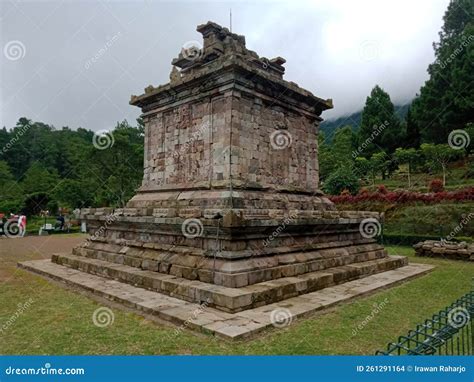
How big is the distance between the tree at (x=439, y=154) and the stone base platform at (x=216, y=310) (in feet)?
79.3

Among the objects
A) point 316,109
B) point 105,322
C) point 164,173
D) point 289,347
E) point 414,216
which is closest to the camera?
point 289,347

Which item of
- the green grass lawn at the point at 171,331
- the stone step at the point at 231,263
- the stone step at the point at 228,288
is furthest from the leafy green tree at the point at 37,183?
the green grass lawn at the point at 171,331

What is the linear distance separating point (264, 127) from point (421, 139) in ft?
113

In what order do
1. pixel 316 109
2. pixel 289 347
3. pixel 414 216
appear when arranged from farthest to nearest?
pixel 414 216 → pixel 316 109 → pixel 289 347

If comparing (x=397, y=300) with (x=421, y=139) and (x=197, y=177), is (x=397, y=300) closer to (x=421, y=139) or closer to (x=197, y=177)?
(x=197, y=177)

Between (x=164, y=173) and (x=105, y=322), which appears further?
(x=164, y=173)

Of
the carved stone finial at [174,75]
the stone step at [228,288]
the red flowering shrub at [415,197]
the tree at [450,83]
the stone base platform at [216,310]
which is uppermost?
the tree at [450,83]

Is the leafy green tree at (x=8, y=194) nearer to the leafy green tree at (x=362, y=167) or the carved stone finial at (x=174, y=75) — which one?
the carved stone finial at (x=174, y=75)

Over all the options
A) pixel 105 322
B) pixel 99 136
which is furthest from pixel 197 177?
pixel 99 136

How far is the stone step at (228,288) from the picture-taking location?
21.1ft

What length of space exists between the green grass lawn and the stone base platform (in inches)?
7.4

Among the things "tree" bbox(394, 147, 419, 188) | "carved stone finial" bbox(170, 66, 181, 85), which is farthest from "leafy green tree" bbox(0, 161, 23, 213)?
"tree" bbox(394, 147, 419, 188)

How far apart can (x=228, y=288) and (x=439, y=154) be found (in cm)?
2984

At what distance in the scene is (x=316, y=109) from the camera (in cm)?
1245
